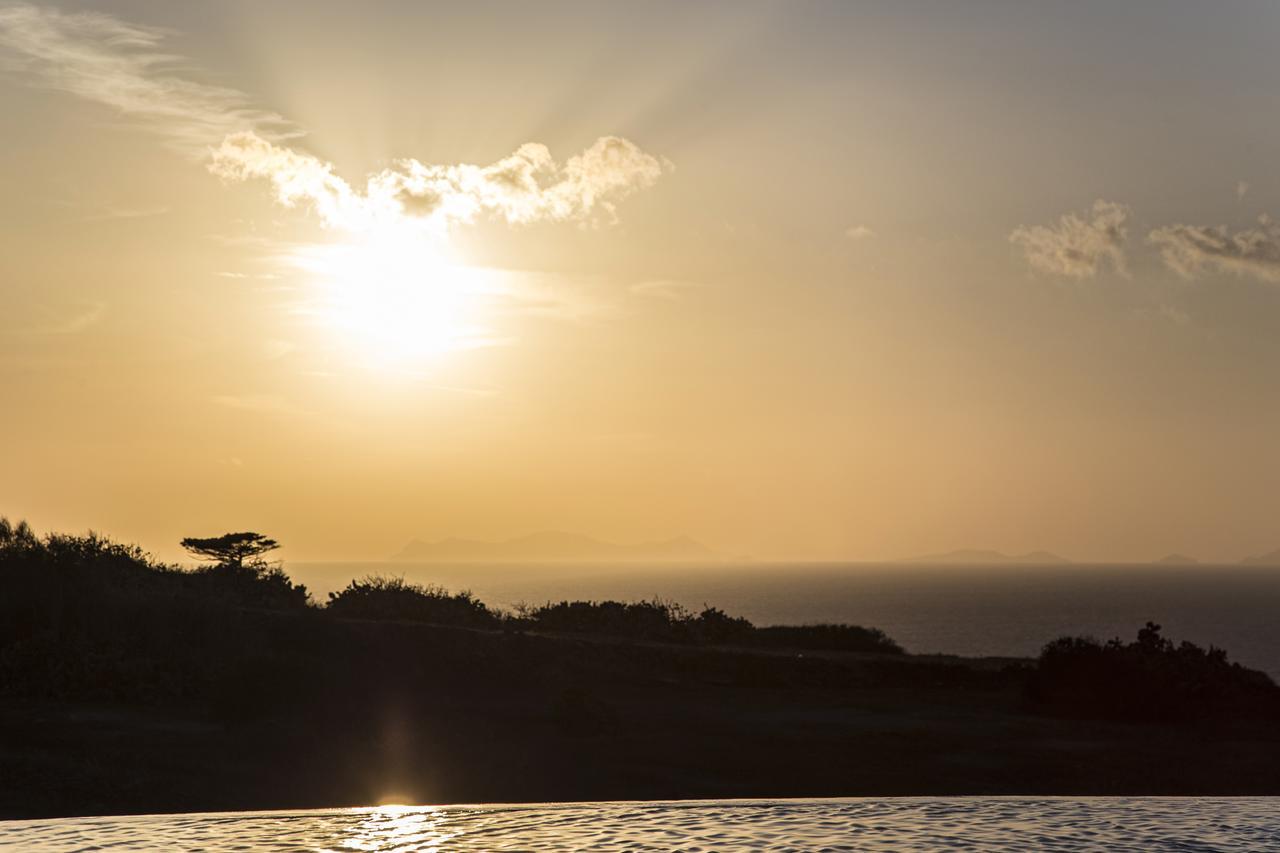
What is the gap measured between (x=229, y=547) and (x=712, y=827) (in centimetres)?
3730

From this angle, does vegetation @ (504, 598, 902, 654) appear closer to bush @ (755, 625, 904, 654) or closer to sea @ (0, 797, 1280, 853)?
bush @ (755, 625, 904, 654)

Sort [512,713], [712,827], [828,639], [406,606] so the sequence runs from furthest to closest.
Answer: [828,639] → [406,606] → [512,713] → [712,827]

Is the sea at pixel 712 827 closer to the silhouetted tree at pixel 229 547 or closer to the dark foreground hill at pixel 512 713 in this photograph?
the dark foreground hill at pixel 512 713

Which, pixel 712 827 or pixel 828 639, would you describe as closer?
pixel 712 827

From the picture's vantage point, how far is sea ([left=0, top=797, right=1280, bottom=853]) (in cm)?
1466

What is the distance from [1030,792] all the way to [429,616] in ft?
76.0

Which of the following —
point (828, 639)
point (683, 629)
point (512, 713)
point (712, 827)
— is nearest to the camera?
point (712, 827)

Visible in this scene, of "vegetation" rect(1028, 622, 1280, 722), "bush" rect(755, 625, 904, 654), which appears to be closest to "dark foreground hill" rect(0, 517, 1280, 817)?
"vegetation" rect(1028, 622, 1280, 722)

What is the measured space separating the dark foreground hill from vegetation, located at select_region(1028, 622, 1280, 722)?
0.07 m

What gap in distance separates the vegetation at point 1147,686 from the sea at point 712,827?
35.2 ft

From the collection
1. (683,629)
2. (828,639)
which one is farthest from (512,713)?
(828,639)

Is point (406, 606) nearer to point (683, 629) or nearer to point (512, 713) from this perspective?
point (683, 629)

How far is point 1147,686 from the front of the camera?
2894cm

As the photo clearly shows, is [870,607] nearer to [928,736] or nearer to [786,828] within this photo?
[928,736]
